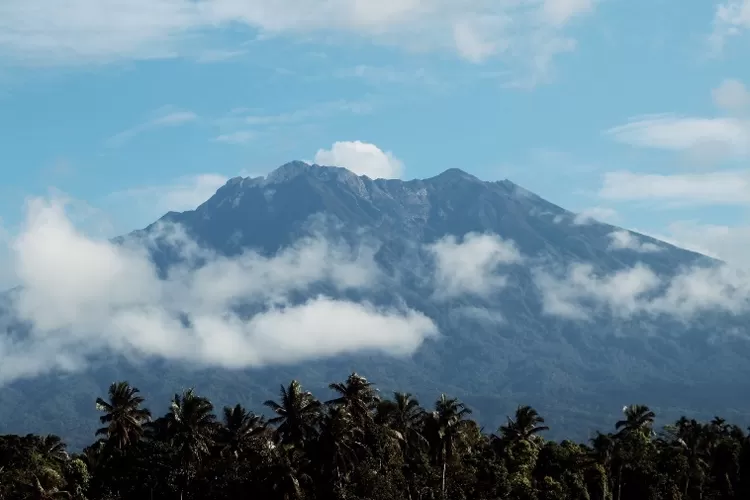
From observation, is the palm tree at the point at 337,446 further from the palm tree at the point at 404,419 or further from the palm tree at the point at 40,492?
the palm tree at the point at 40,492

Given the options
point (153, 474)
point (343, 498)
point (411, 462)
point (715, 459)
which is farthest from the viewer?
point (715, 459)

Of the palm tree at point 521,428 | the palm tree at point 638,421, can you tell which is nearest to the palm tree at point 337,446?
the palm tree at point 521,428

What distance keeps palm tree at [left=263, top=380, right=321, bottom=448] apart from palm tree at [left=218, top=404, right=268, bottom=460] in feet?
5.26

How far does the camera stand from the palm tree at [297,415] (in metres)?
85.2

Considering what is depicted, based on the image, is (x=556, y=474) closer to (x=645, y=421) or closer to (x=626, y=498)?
(x=626, y=498)

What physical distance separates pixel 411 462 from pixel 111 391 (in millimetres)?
29063

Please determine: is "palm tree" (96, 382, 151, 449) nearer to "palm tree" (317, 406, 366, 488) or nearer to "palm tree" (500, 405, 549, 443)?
"palm tree" (317, 406, 366, 488)

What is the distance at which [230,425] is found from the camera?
283 ft

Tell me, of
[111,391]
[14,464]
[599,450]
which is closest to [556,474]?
[599,450]

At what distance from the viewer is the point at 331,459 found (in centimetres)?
7975

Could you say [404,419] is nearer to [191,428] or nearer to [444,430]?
[444,430]

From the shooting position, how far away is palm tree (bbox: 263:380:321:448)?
8525cm

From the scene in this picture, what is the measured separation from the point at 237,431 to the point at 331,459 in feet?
34.0

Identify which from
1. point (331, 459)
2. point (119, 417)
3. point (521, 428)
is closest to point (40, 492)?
point (331, 459)
